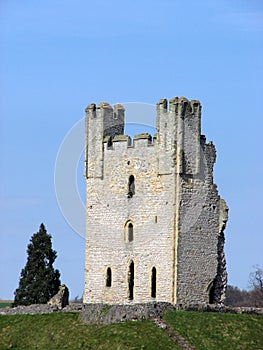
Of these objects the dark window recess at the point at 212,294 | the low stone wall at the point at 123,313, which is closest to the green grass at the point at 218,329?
the low stone wall at the point at 123,313

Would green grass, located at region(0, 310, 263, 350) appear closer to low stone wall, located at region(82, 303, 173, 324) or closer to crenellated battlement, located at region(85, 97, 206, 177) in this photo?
low stone wall, located at region(82, 303, 173, 324)

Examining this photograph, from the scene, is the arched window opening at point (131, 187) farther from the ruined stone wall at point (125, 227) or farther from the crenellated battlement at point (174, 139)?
the crenellated battlement at point (174, 139)

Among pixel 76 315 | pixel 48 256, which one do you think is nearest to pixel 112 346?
pixel 76 315

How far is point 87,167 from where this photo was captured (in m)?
60.3

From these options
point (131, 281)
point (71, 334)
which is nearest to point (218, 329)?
point (71, 334)

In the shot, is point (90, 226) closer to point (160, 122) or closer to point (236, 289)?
point (160, 122)

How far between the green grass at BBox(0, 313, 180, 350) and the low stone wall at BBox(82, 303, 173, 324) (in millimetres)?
499

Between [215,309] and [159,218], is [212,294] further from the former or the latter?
[159,218]

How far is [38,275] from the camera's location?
6856 centimetres

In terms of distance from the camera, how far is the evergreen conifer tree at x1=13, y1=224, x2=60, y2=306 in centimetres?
6812

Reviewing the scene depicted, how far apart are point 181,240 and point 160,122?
18.7ft

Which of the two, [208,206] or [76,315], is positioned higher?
[208,206]

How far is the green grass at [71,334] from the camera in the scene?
48.9m

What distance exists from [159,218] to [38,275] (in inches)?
545
